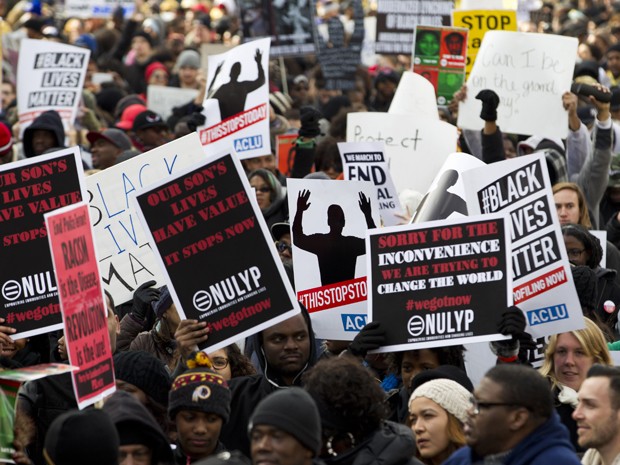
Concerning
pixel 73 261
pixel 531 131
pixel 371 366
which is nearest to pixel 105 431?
pixel 73 261

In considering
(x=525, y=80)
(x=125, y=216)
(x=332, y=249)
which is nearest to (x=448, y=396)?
(x=332, y=249)

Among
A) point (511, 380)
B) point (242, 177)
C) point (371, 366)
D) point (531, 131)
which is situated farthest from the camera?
point (531, 131)

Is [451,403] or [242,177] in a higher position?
[242,177]

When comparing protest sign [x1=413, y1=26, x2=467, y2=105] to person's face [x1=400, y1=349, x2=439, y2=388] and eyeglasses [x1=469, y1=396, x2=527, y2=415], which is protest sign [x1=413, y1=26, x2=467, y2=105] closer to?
person's face [x1=400, y1=349, x2=439, y2=388]

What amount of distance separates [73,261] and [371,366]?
2.18 m

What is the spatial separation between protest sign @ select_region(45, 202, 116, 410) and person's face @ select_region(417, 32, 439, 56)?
747 centimetres

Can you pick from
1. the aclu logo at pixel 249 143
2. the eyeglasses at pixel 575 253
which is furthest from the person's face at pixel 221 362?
the aclu logo at pixel 249 143

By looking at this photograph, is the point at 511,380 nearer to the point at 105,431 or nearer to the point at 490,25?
the point at 105,431

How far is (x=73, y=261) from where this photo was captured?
567 centimetres

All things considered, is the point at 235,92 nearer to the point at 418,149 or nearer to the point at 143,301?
the point at 418,149

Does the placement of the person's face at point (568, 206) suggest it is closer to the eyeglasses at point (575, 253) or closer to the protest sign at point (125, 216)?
the eyeglasses at point (575, 253)

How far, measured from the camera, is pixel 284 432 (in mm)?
4965

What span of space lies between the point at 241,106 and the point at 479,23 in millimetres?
3037

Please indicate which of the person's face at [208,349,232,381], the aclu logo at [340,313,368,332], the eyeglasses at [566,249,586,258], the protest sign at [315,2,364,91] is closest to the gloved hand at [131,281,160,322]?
the person's face at [208,349,232,381]
